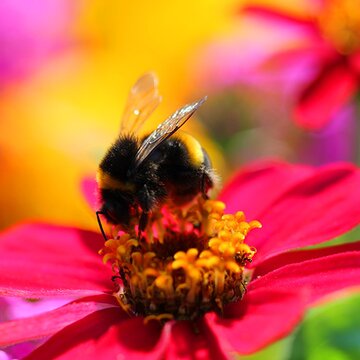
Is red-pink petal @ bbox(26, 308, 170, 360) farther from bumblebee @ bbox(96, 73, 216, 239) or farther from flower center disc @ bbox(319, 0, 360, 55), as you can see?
flower center disc @ bbox(319, 0, 360, 55)

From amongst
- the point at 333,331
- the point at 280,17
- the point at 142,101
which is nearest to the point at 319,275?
the point at 333,331

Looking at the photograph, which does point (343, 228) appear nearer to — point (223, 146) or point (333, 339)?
point (333, 339)

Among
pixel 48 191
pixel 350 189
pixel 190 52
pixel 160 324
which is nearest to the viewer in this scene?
pixel 160 324

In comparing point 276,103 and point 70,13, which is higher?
point 70,13

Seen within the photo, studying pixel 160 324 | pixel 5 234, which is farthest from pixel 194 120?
pixel 160 324

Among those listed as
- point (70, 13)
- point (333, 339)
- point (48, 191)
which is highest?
point (70, 13)

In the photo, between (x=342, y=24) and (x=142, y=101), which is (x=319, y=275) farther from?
(x=342, y=24)
